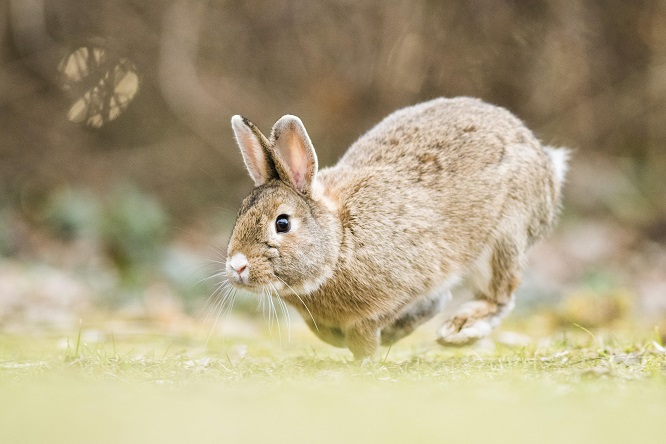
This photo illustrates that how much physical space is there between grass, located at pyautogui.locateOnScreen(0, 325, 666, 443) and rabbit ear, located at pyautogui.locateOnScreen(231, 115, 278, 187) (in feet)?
3.24

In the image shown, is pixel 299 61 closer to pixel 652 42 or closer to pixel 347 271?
pixel 652 42

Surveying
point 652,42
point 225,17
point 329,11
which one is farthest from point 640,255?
point 225,17

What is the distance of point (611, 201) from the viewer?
11734mm

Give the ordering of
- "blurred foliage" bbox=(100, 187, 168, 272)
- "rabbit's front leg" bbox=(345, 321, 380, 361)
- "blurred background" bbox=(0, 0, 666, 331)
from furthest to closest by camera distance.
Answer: "blurred background" bbox=(0, 0, 666, 331), "blurred foliage" bbox=(100, 187, 168, 272), "rabbit's front leg" bbox=(345, 321, 380, 361)

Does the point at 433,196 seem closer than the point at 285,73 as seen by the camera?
Yes

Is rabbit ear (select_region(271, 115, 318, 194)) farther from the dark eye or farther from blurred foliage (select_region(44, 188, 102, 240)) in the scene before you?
blurred foliage (select_region(44, 188, 102, 240))

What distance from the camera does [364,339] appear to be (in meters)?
5.04

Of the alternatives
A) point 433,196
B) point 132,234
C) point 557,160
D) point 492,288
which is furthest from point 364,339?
point 132,234

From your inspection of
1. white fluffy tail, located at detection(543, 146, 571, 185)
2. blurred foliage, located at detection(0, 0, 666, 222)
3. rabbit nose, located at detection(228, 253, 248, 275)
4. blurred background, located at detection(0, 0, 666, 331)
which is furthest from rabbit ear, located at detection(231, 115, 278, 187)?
blurred foliage, located at detection(0, 0, 666, 222)

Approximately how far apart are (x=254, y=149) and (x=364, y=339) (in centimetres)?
117

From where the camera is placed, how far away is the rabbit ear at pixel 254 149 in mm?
4859

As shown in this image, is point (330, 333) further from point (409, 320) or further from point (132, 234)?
point (132, 234)

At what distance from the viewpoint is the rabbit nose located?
15.2 ft

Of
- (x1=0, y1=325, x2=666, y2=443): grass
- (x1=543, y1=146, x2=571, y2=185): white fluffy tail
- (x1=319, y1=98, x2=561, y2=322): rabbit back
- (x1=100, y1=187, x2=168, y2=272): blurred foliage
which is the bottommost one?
(x1=0, y1=325, x2=666, y2=443): grass
